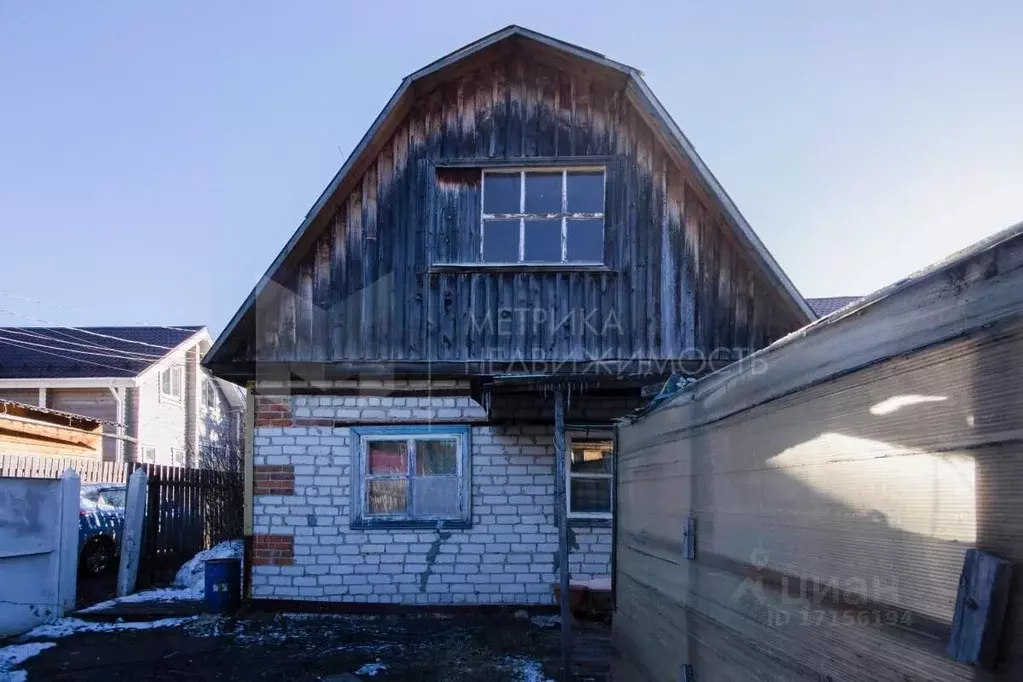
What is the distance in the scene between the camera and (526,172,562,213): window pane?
900 cm

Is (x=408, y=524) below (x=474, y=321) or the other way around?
below

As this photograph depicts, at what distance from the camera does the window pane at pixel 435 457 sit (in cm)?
912

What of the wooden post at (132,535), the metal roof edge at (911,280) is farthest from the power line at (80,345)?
the metal roof edge at (911,280)

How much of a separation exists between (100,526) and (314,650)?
8.55 metres

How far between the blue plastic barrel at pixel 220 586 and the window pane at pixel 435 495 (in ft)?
7.59

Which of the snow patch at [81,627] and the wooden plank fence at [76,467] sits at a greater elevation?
the wooden plank fence at [76,467]

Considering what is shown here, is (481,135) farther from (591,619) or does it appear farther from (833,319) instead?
(833,319)

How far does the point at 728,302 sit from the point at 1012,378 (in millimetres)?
7459

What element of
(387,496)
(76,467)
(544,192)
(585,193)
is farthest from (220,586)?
(585,193)

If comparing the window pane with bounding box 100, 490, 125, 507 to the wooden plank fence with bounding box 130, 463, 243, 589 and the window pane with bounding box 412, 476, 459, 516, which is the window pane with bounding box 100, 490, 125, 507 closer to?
the wooden plank fence with bounding box 130, 463, 243, 589

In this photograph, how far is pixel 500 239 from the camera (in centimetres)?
899

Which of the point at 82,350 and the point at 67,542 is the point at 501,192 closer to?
the point at 67,542

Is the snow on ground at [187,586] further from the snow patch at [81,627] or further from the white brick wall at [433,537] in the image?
the white brick wall at [433,537]

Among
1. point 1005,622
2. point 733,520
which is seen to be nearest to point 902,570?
point 1005,622
